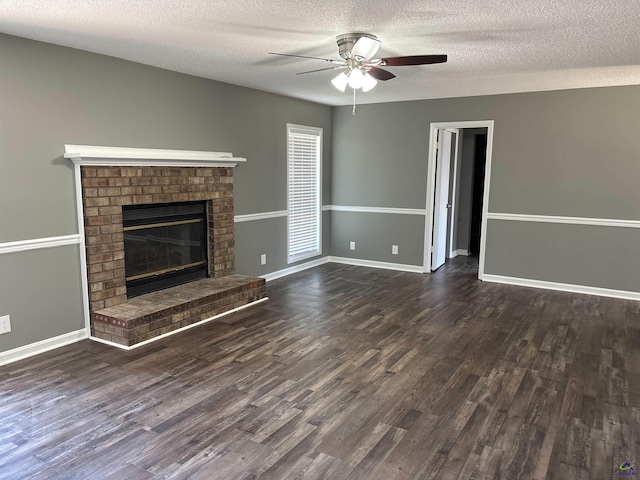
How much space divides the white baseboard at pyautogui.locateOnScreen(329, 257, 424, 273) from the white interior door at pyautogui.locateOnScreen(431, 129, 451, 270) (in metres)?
0.27

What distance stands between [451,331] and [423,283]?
5.98ft

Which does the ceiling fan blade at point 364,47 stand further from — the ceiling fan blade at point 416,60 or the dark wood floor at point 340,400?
the dark wood floor at point 340,400

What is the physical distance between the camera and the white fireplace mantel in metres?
3.76

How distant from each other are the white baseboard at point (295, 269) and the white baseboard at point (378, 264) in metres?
0.24

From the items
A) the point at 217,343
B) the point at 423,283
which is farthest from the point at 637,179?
the point at 217,343

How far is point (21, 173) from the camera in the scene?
3.49 metres

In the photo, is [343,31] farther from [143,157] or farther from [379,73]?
[143,157]

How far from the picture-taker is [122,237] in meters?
4.13

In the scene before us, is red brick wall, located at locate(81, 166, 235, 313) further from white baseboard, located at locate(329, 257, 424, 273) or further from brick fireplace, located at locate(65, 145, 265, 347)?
white baseboard, located at locate(329, 257, 424, 273)

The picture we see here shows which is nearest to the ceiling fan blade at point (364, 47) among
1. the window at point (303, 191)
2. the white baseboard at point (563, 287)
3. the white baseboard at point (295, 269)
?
the window at point (303, 191)

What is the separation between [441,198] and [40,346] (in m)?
5.27

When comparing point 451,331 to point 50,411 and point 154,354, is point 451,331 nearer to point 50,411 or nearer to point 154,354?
point 154,354

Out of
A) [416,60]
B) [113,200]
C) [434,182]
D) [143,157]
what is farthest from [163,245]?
[434,182]

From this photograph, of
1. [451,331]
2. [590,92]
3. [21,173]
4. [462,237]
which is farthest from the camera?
[462,237]
